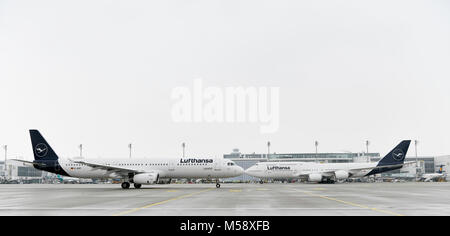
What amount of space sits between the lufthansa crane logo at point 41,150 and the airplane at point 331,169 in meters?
A: 34.9

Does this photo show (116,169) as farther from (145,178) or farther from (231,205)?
(231,205)

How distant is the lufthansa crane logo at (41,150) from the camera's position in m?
46.0

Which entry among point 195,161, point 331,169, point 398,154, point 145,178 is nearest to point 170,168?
point 195,161

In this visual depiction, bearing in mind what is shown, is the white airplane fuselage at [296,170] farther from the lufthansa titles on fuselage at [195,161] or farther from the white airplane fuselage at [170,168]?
the lufthansa titles on fuselage at [195,161]

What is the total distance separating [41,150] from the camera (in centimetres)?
4606

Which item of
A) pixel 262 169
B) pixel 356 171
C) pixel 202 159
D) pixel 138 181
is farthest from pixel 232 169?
pixel 356 171

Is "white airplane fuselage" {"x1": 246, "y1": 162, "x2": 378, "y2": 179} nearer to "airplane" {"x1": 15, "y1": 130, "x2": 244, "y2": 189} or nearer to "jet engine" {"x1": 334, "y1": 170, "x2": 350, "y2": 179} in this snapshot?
"jet engine" {"x1": 334, "y1": 170, "x2": 350, "y2": 179}

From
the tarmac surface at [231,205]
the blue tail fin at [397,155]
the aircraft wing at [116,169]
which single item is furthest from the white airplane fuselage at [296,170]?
the tarmac surface at [231,205]

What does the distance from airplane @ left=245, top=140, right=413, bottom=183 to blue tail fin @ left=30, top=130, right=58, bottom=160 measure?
1351 inches

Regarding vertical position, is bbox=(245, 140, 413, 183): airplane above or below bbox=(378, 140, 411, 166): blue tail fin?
below

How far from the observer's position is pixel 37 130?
46.7 meters

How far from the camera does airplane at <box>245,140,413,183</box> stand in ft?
224

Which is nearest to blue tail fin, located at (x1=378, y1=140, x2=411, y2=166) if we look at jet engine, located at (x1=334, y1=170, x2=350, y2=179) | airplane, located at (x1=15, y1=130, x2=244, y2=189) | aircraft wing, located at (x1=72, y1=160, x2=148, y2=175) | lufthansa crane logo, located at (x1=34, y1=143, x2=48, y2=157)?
jet engine, located at (x1=334, y1=170, x2=350, y2=179)
